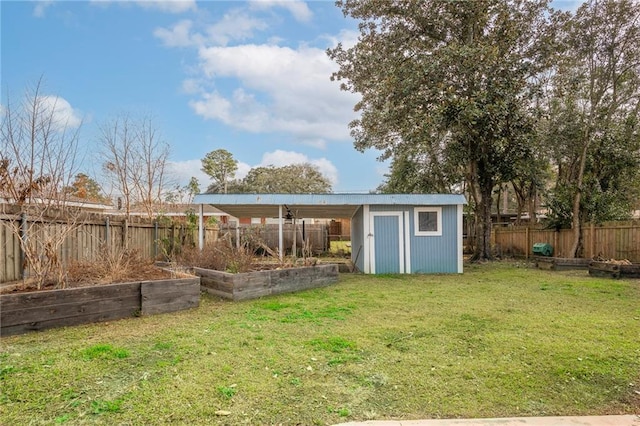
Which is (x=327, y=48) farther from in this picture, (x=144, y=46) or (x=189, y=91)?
(x=144, y=46)

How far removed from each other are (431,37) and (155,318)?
12.1 meters

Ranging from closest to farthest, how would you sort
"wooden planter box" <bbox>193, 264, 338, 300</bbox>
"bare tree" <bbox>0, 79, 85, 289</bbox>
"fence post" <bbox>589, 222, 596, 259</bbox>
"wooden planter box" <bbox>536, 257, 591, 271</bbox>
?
"wooden planter box" <bbox>193, 264, 338, 300</bbox>
"bare tree" <bbox>0, 79, 85, 289</bbox>
"wooden planter box" <bbox>536, 257, 591, 271</bbox>
"fence post" <bbox>589, 222, 596, 259</bbox>

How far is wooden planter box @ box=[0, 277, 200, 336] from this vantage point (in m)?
3.98

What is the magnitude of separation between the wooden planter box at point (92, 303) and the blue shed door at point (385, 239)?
5.38 m

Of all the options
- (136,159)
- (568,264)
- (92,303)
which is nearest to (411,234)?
(568,264)

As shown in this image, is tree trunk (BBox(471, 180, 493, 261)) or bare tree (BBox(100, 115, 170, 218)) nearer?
bare tree (BBox(100, 115, 170, 218))

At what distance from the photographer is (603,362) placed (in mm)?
3287

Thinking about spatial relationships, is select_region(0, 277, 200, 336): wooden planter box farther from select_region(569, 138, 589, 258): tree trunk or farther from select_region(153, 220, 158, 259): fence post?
select_region(569, 138, 589, 258): tree trunk

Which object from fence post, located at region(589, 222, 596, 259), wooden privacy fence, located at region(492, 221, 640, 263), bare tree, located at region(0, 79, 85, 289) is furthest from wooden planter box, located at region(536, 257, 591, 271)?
bare tree, located at region(0, 79, 85, 289)

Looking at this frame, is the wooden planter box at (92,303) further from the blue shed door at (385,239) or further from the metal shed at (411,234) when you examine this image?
the blue shed door at (385,239)

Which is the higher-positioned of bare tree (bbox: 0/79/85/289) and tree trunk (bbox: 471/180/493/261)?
bare tree (bbox: 0/79/85/289)

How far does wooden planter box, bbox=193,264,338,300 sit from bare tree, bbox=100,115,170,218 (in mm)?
6633

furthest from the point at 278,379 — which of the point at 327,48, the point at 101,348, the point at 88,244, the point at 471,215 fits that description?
the point at 471,215

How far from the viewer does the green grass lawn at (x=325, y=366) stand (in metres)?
2.47
